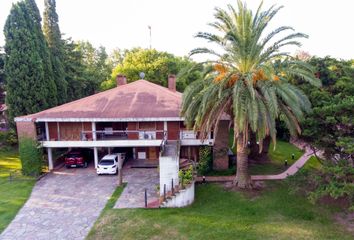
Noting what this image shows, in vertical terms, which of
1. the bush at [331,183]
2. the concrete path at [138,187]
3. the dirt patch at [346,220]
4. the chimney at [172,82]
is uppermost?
the chimney at [172,82]

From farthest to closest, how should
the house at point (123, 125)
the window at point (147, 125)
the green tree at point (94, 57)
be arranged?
the green tree at point (94, 57) → the window at point (147, 125) → the house at point (123, 125)

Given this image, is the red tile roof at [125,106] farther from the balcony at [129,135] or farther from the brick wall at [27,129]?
the balcony at [129,135]

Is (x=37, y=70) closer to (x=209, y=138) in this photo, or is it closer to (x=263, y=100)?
(x=209, y=138)

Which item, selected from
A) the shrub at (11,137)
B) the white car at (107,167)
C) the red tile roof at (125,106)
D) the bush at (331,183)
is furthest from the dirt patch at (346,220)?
the shrub at (11,137)

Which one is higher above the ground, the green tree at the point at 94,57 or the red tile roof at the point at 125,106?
the green tree at the point at 94,57

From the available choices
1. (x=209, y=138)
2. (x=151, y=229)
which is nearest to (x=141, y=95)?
(x=209, y=138)

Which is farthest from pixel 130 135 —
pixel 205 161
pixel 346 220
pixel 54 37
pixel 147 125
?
pixel 54 37

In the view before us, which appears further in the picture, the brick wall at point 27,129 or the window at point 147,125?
the window at point 147,125

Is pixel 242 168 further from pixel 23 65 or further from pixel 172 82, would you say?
pixel 23 65
